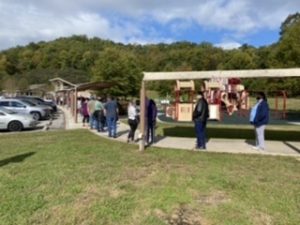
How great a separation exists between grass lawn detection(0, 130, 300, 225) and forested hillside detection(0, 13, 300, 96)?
2929 centimetres

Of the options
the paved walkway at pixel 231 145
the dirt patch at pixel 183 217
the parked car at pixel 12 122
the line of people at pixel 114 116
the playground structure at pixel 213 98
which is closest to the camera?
the dirt patch at pixel 183 217

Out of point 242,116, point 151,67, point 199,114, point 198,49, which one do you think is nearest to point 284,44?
point 242,116

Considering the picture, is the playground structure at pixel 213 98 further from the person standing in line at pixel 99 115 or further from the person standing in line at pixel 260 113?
the person standing in line at pixel 260 113

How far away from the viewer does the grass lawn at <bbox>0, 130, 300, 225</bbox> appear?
24.5 feet

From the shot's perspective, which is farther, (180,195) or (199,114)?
(199,114)

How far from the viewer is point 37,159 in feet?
39.9

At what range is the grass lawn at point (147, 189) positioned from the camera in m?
7.48

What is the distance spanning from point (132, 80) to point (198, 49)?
53033mm

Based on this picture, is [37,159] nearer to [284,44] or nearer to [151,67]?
[284,44]

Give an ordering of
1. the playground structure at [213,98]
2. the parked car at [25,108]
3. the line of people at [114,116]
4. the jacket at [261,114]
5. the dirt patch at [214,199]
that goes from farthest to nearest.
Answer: the parked car at [25,108], the playground structure at [213,98], the line of people at [114,116], the jacket at [261,114], the dirt patch at [214,199]

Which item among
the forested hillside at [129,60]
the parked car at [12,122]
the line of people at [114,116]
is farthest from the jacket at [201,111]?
the forested hillside at [129,60]

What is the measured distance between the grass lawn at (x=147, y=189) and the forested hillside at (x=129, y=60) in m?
29.3

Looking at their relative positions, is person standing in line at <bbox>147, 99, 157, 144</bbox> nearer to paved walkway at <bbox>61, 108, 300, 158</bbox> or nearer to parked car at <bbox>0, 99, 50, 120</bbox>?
paved walkway at <bbox>61, 108, 300, 158</bbox>

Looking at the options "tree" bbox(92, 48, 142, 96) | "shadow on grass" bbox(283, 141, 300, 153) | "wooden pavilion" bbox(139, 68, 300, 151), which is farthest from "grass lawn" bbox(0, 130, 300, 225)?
"tree" bbox(92, 48, 142, 96)
